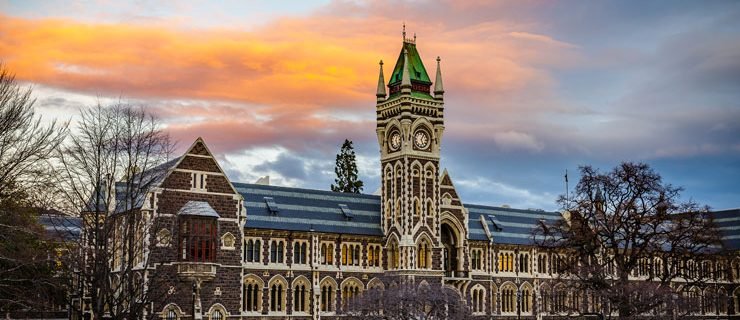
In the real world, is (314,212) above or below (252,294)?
above

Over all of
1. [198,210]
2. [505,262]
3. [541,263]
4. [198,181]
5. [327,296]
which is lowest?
[327,296]

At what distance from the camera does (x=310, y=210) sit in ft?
265

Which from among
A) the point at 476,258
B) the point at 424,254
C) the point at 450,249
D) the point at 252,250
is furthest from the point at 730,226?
the point at 252,250

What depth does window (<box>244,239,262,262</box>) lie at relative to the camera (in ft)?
242

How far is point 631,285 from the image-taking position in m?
65.1

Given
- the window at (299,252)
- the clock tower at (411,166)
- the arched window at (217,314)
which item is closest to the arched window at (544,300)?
the clock tower at (411,166)

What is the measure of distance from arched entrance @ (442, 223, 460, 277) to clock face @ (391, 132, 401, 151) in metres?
9.79

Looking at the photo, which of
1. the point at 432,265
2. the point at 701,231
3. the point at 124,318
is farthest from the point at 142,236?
the point at 701,231

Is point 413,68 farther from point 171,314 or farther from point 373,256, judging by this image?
point 171,314

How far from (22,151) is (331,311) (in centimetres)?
4320

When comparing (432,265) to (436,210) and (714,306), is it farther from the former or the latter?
(714,306)

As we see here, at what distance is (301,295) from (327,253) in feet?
15.0

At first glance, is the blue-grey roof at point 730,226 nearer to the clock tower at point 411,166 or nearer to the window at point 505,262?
the window at point 505,262

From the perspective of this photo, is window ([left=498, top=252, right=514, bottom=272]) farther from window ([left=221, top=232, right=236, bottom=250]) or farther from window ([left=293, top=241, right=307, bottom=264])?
window ([left=221, top=232, right=236, bottom=250])
